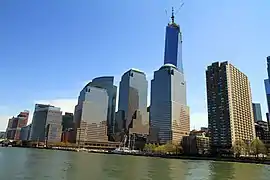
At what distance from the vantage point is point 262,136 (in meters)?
184

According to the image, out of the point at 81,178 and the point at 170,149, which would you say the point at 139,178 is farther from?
the point at 170,149

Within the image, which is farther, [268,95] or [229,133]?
[268,95]

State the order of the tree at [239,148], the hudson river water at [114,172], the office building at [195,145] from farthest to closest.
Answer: the office building at [195,145], the tree at [239,148], the hudson river water at [114,172]

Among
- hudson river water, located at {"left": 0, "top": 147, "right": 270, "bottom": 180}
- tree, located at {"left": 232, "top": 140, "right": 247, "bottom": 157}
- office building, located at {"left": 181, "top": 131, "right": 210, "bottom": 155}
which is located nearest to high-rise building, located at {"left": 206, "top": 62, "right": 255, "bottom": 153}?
office building, located at {"left": 181, "top": 131, "right": 210, "bottom": 155}

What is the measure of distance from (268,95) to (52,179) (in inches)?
7129

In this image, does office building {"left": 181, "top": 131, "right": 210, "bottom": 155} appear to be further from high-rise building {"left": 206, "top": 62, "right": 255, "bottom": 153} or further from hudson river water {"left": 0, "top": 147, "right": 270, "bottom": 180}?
hudson river water {"left": 0, "top": 147, "right": 270, "bottom": 180}

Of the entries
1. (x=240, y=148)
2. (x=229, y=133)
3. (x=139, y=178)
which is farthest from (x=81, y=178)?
(x=229, y=133)

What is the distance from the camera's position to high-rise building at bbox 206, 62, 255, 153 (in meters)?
144

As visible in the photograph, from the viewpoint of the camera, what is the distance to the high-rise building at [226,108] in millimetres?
143625

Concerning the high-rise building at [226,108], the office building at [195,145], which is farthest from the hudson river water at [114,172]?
the office building at [195,145]

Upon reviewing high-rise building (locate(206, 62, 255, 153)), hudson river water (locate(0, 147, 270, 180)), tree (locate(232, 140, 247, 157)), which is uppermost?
high-rise building (locate(206, 62, 255, 153))

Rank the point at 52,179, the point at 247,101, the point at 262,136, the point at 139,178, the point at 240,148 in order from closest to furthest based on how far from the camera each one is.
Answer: the point at 52,179, the point at 139,178, the point at 240,148, the point at 247,101, the point at 262,136

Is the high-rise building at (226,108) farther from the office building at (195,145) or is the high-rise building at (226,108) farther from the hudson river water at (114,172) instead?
the hudson river water at (114,172)

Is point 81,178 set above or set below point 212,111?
below
